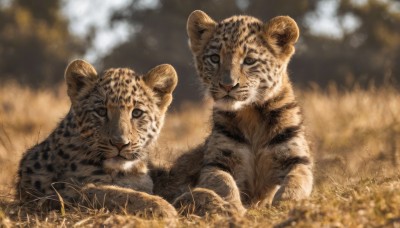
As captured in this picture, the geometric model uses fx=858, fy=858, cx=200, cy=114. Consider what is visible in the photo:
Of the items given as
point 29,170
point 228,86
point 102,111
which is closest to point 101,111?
point 102,111

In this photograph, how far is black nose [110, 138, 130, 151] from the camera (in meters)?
8.01

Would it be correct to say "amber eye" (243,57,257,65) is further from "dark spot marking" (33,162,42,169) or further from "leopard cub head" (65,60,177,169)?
"dark spot marking" (33,162,42,169)

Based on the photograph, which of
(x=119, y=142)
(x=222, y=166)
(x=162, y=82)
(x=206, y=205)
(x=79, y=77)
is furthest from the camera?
(x=162, y=82)

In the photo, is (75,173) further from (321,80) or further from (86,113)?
(321,80)

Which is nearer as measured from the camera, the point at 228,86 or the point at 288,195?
the point at 288,195

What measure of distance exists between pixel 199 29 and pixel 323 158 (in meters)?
2.64

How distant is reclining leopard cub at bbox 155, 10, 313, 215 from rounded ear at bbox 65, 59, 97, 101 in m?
1.23

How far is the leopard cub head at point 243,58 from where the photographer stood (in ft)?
28.3

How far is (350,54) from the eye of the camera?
39219 mm

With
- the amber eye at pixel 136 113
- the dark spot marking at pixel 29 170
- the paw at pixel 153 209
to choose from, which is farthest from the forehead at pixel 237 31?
the dark spot marking at pixel 29 170

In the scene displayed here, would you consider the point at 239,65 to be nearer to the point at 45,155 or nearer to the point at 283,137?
the point at 283,137

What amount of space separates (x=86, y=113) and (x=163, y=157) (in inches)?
118

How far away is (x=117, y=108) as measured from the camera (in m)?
8.25

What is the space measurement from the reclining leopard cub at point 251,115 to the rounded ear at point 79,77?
1230 mm
